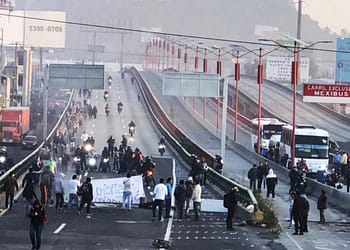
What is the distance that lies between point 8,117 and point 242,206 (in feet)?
155

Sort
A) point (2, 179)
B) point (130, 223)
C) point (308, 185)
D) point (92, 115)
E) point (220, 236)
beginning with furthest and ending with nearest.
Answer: point (92, 115)
point (308, 185)
point (2, 179)
point (130, 223)
point (220, 236)

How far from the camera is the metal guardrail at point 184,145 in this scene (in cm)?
3210

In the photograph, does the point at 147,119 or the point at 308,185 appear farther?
the point at 147,119

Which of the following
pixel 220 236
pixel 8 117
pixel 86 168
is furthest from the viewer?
pixel 8 117

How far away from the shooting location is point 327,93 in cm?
5872

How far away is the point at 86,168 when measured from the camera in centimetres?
4581

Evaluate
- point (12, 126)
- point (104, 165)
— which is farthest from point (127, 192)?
point (12, 126)

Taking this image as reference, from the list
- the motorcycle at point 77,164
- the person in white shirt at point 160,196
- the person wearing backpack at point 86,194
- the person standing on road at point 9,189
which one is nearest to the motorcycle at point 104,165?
the motorcycle at point 77,164

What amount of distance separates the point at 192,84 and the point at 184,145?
24.3 feet

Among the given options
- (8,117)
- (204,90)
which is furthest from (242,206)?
(8,117)

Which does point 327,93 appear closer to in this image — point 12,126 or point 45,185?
point 12,126

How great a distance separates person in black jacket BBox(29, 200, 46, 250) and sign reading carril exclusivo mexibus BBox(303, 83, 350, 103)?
128ft

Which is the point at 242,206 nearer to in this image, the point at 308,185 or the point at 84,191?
the point at 84,191

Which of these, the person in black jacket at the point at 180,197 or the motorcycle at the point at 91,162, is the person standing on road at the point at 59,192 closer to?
the person in black jacket at the point at 180,197
